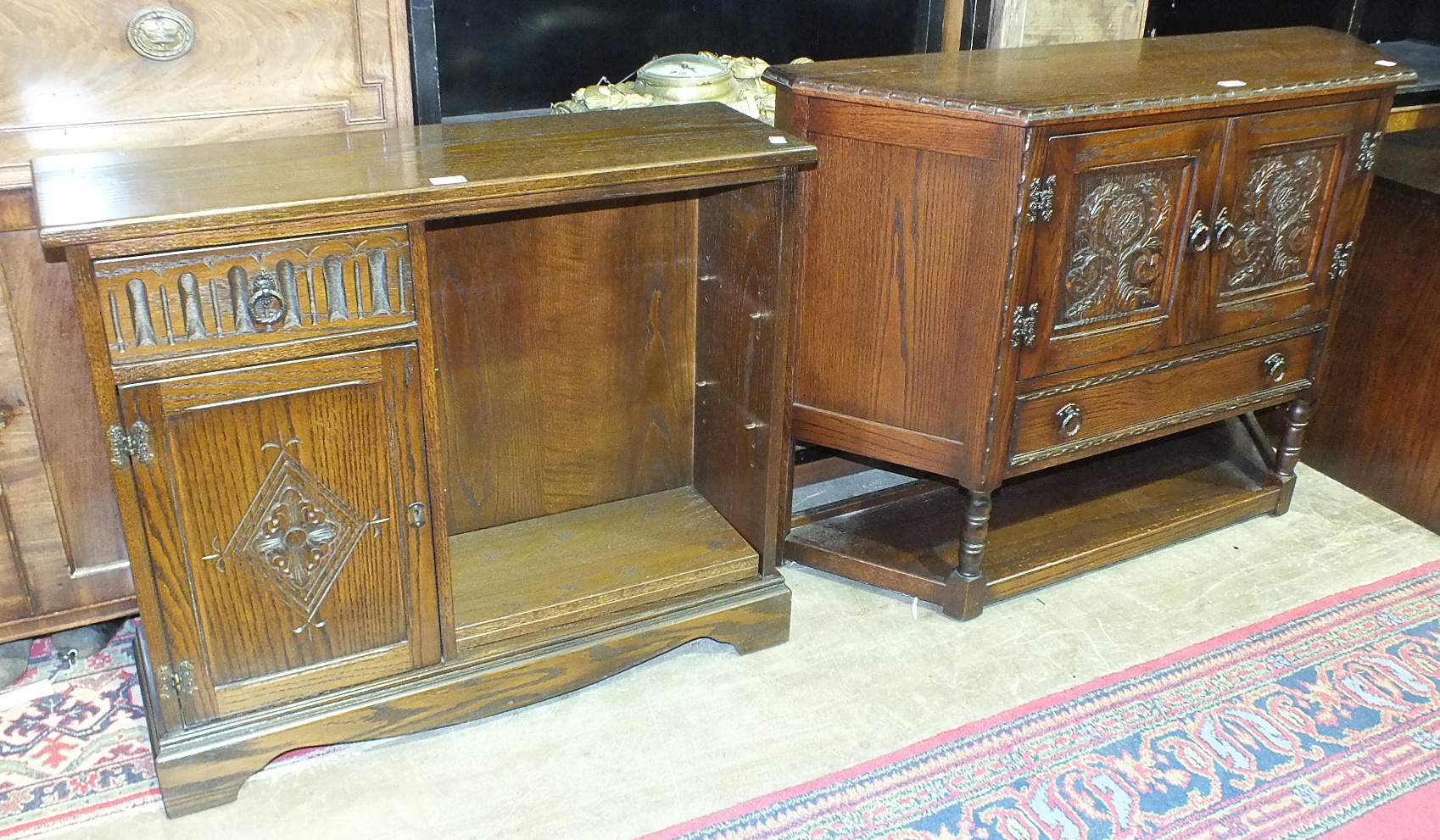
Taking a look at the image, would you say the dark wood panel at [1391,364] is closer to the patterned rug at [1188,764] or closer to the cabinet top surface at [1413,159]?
the cabinet top surface at [1413,159]

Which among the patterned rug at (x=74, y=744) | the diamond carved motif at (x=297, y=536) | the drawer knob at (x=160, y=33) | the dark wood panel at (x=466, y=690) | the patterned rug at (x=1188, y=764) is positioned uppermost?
the drawer knob at (x=160, y=33)

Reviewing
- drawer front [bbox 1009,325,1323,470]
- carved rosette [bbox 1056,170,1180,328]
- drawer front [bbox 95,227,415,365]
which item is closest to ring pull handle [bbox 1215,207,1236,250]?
carved rosette [bbox 1056,170,1180,328]

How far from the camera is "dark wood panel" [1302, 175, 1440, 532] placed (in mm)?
2537

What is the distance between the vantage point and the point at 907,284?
2.05m

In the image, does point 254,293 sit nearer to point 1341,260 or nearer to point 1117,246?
point 1117,246

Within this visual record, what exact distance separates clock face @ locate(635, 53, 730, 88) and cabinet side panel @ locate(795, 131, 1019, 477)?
14.6 inches

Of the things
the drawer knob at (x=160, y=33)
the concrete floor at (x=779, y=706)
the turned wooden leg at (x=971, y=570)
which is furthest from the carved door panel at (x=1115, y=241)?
the drawer knob at (x=160, y=33)

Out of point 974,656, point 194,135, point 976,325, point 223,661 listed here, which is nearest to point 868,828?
point 974,656

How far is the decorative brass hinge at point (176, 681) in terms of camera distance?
1.70m

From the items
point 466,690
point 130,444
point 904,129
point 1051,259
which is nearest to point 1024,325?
point 1051,259

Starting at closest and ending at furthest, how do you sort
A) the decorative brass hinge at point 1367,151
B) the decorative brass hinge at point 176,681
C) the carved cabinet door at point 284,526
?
the carved cabinet door at point 284,526, the decorative brass hinge at point 176,681, the decorative brass hinge at point 1367,151

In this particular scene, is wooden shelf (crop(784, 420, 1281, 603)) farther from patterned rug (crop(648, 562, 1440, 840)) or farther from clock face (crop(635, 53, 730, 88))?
clock face (crop(635, 53, 730, 88))

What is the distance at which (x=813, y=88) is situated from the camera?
198cm

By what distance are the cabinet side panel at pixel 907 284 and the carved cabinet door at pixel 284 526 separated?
785 mm
